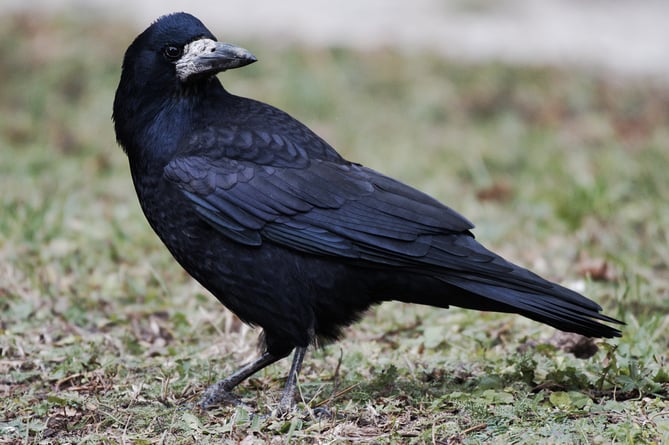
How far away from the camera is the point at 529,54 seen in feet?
35.5

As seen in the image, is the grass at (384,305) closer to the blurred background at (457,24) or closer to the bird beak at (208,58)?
the blurred background at (457,24)

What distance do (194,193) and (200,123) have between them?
411 millimetres

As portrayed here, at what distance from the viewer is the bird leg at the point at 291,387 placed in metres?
4.13

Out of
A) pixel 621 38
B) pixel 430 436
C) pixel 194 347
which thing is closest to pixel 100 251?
pixel 194 347

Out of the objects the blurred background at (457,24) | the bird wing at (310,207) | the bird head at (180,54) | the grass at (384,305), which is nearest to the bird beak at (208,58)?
the bird head at (180,54)

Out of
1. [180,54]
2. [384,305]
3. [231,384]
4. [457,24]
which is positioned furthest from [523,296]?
[457,24]

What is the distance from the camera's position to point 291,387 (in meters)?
4.23

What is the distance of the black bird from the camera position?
13.6ft

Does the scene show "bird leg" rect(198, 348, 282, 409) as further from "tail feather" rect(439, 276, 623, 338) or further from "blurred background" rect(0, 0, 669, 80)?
"blurred background" rect(0, 0, 669, 80)

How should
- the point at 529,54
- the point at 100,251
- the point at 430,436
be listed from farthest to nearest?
the point at 529,54
the point at 100,251
the point at 430,436

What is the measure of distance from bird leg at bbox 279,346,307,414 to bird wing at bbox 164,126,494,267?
48 centimetres

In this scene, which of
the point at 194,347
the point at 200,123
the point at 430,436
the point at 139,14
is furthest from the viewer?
the point at 139,14

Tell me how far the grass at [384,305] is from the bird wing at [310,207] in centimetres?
58

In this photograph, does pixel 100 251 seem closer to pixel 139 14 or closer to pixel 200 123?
pixel 200 123
